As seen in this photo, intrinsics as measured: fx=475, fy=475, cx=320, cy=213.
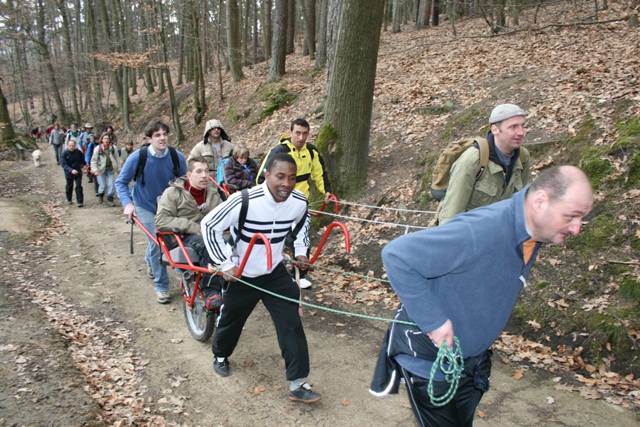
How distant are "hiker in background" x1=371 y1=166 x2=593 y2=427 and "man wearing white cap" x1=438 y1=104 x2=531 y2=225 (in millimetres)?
1743

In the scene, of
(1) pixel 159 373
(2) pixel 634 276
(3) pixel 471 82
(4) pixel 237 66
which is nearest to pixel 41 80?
(4) pixel 237 66

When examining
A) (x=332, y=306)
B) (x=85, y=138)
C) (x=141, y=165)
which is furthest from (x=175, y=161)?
(x=85, y=138)

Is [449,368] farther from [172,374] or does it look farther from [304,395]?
[172,374]

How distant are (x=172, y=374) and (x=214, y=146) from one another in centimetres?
529

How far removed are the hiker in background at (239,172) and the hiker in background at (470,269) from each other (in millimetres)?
6243

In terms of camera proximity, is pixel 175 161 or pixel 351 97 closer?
pixel 175 161

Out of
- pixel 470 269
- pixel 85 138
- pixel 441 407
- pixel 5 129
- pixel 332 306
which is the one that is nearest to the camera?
pixel 470 269

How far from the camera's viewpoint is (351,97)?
896cm

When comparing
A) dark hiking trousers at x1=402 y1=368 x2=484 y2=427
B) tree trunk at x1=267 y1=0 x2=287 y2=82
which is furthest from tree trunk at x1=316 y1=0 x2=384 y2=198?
tree trunk at x1=267 y1=0 x2=287 y2=82

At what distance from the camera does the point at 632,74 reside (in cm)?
881

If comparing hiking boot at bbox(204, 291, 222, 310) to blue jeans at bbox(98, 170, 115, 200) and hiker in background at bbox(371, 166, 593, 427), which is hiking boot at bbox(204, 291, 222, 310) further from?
blue jeans at bbox(98, 170, 115, 200)

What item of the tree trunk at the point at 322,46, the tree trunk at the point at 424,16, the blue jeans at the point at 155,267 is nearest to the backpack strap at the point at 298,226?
the blue jeans at the point at 155,267

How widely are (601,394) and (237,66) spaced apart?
22.5m

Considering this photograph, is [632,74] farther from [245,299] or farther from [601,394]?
[245,299]
